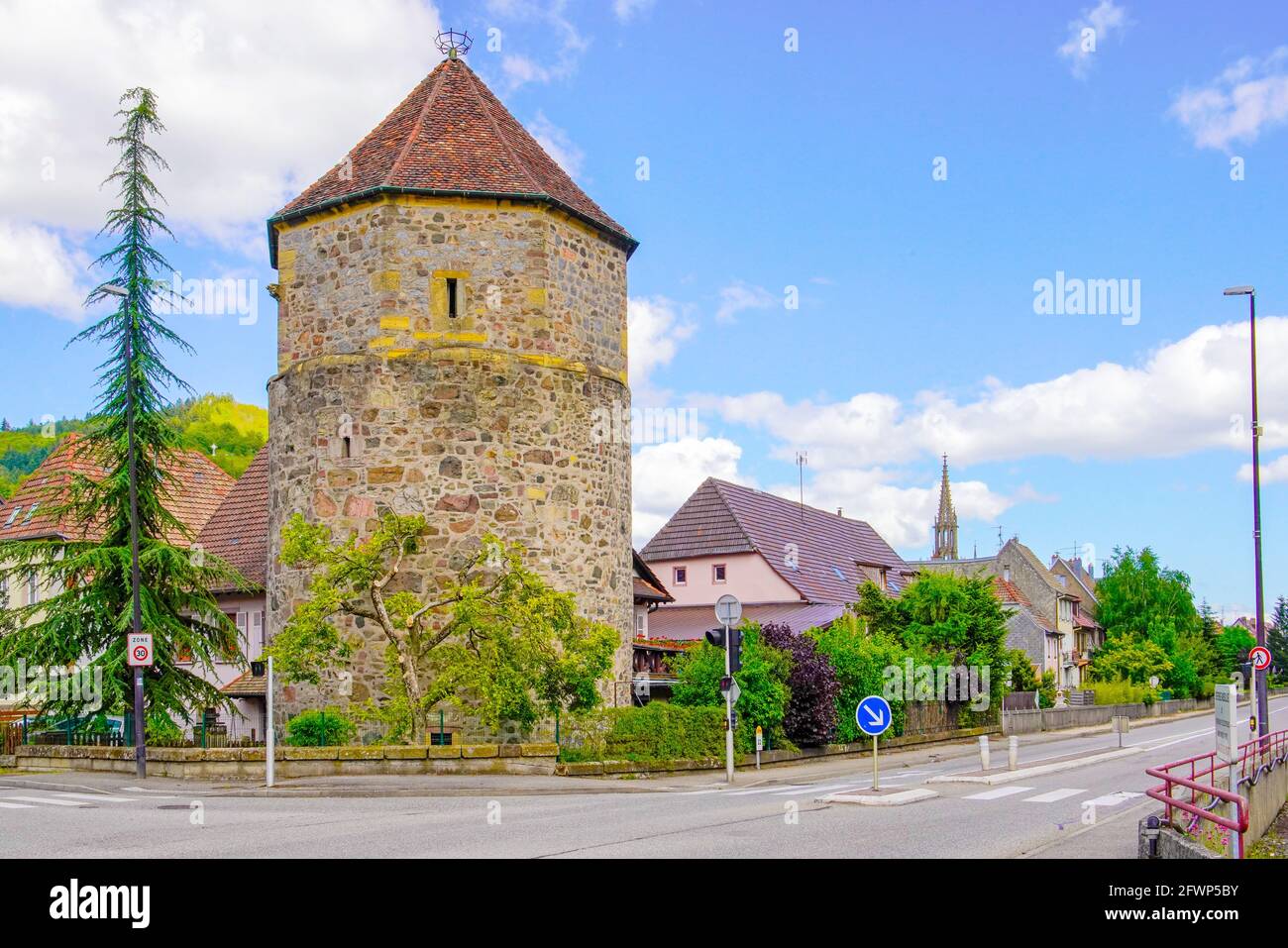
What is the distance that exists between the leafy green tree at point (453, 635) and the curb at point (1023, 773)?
7.08m

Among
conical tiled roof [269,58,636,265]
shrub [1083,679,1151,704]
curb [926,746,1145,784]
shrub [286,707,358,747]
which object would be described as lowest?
shrub [1083,679,1151,704]

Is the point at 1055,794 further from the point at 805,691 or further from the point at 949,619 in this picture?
the point at 949,619

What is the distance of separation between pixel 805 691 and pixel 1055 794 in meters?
11.4

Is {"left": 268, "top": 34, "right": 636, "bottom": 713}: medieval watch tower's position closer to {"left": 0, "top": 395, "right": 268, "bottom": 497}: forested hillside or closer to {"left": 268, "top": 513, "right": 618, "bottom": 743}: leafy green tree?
{"left": 268, "top": 513, "right": 618, "bottom": 743}: leafy green tree

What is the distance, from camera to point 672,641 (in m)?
39.9

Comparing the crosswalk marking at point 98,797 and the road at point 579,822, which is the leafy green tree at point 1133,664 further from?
the crosswalk marking at point 98,797

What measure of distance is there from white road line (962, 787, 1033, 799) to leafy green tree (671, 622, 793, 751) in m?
7.55

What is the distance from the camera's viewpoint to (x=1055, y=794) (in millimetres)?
21141

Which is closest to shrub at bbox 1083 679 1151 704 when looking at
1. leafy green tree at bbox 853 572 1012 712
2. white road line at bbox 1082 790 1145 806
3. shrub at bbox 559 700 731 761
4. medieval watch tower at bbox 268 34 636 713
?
leafy green tree at bbox 853 572 1012 712

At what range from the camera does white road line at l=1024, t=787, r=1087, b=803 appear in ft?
65.2

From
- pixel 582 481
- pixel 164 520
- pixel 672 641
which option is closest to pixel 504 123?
pixel 582 481

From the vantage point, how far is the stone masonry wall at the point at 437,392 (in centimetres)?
2603

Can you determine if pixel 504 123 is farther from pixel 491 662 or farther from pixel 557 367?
pixel 491 662

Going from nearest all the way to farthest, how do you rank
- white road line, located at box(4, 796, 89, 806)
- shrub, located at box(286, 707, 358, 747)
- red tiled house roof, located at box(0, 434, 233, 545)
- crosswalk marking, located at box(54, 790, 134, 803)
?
white road line, located at box(4, 796, 89, 806) → crosswalk marking, located at box(54, 790, 134, 803) → shrub, located at box(286, 707, 358, 747) → red tiled house roof, located at box(0, 434, 233, 545)
